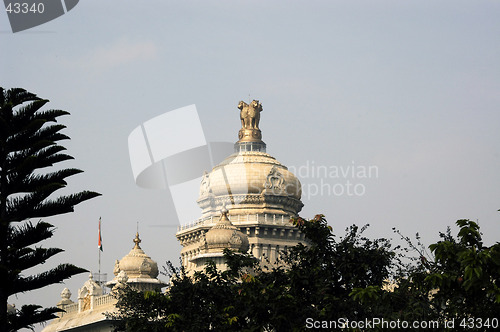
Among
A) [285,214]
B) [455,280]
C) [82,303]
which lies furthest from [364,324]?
[285,214]

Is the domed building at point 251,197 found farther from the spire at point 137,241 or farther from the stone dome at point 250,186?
the spire at point 137,241

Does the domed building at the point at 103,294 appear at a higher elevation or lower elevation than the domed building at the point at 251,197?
lower

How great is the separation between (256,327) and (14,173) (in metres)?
9.02

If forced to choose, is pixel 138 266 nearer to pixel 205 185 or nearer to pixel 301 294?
pixel 205 185

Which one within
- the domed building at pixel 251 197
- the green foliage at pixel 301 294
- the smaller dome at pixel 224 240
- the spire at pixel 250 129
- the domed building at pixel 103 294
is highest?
the spire at pixel 250 129

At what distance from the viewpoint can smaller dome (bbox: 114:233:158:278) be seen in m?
69.0

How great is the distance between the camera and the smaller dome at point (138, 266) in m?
69.0

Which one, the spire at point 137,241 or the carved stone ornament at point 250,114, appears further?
the carved stone ornament at point 250,114

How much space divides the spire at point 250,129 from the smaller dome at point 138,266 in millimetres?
27554

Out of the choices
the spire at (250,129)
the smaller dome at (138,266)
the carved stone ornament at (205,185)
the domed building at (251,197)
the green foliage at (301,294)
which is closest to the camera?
the green foliage at (301,294)

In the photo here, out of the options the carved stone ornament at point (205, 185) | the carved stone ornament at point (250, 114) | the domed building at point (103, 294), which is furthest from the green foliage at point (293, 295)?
the carved stone ornament at point (250, 114)

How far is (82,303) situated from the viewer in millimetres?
67625

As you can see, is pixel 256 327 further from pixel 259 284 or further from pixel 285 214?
pixel 285 214

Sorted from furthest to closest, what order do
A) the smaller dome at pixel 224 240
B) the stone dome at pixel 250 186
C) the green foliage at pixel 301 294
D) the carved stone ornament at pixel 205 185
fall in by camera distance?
the carved stone ornament at pixel 205 185 < the stone dome at pixel 250 186 < the smaller dome at pixel 224 240 < the green foliage at pixel 301 294
